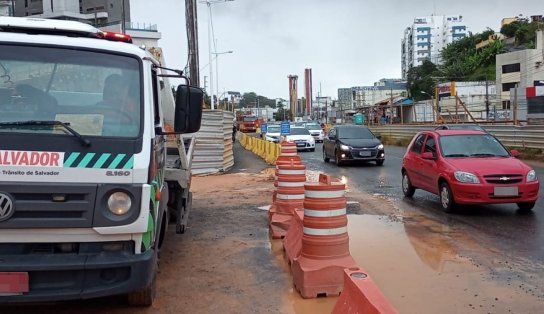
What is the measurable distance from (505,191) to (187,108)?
6.19 meters

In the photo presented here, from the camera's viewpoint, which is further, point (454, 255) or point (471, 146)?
point (471, 146)

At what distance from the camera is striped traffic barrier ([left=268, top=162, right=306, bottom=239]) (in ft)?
25.5

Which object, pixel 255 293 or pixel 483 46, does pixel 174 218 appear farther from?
pixel 483 46

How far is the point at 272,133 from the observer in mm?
35500

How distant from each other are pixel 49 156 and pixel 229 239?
428 centimetres

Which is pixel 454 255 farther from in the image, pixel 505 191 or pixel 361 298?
pixel 361 298

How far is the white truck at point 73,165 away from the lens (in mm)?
3846

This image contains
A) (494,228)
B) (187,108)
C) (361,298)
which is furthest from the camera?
(494,228)

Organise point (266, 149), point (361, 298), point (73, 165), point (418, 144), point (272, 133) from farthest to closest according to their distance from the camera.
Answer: point (272, 133), point (266, 149), point (418, 144), point (73, 165), point (361, 298)

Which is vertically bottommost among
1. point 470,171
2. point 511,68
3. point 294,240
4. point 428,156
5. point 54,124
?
point 294,240

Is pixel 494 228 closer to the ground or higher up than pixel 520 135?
closer to the ground

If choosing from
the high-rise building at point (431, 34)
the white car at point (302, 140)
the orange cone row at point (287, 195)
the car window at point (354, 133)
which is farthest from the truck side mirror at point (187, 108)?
the high-rise building at point (431, 34)

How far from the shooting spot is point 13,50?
4.31 metres

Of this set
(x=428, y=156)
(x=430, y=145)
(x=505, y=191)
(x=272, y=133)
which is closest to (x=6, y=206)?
(x=505, y=191)
